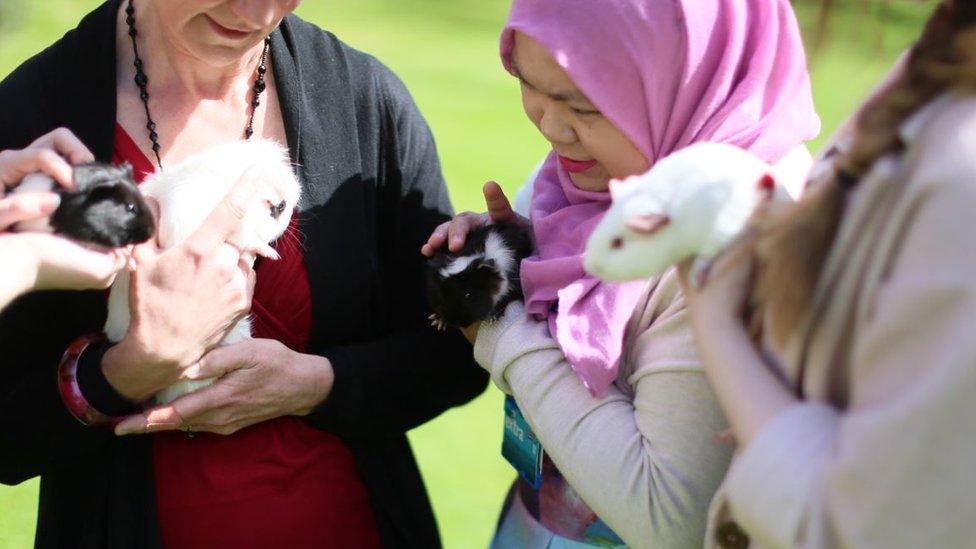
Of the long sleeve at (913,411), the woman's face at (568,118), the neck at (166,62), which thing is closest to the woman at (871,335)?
the long sleeve at (913,411)

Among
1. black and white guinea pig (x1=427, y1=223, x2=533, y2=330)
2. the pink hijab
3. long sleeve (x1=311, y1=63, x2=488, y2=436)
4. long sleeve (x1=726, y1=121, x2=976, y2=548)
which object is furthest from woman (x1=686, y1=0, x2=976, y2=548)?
long sleeve (x1=311, y1=63, x2=488, y2=436)

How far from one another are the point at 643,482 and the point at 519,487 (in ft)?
1.67

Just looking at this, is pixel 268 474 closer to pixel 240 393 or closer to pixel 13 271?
pixel 240 393

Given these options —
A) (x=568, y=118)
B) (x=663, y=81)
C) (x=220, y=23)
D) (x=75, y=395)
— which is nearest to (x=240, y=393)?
(x=75, y=395)

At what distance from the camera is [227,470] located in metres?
1.96

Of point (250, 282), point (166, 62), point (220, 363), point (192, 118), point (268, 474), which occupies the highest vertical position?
point (166, 62)

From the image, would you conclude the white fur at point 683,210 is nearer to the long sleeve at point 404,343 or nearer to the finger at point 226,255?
the finger at point 226,255

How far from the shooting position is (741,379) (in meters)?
1.14

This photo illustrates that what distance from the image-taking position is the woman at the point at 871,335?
37.6 inches

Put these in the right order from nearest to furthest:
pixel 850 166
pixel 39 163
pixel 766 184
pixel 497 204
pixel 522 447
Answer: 1. pixel 850 166
2. pixel 766 184
3. pixel 39 163
4. pixel 522 447
5. pixel 497 204

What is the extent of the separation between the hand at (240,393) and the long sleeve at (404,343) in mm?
84

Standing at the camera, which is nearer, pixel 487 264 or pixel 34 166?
pixel 34 166

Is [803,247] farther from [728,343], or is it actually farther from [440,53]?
[440,53]

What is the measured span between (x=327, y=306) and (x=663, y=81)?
80 centimetres
